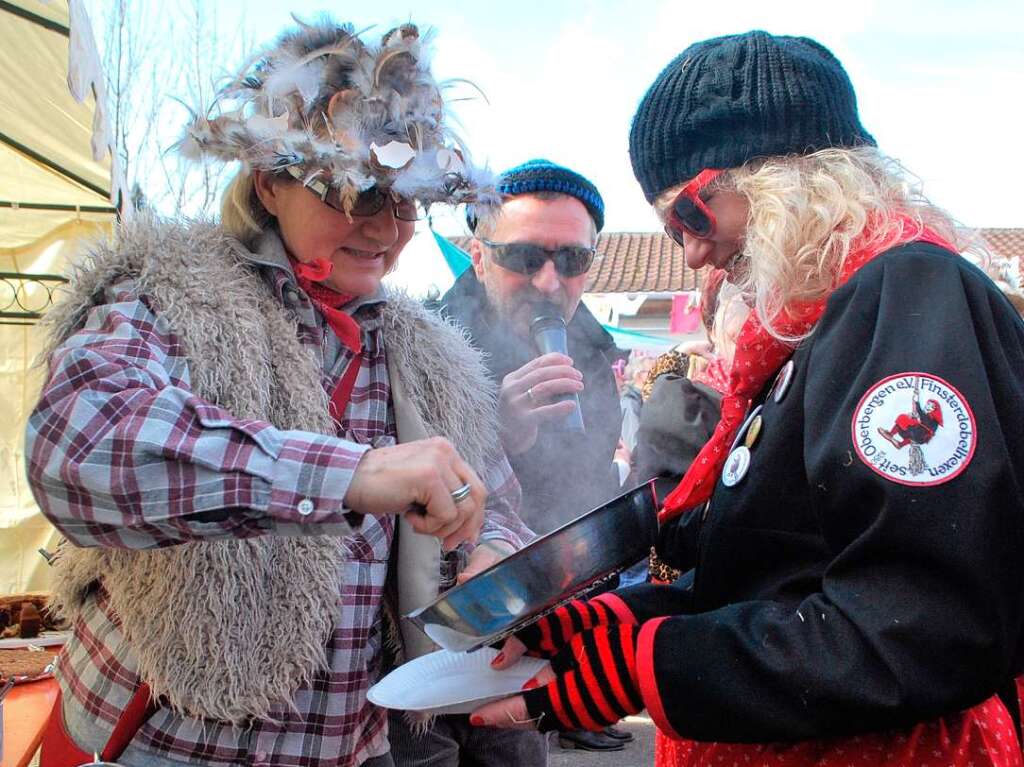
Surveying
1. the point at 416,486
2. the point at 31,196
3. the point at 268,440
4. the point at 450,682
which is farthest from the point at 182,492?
the point at 31,196

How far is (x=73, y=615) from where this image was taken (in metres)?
1.45

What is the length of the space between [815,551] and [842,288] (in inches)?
13.7

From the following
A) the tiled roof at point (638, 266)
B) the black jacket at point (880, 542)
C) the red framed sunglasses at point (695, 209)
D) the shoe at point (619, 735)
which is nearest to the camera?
the black jacket at point (880, 542)

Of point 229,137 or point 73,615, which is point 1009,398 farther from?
point 73,615

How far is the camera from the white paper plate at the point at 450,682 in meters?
1.21

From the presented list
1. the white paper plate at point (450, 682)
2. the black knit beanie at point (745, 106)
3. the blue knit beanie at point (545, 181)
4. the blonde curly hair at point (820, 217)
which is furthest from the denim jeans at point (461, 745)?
the blue knit beanie at point (545, 181)

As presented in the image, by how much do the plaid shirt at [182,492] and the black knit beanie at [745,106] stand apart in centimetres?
71

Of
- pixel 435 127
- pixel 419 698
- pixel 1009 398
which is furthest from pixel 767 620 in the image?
pixel 435 127

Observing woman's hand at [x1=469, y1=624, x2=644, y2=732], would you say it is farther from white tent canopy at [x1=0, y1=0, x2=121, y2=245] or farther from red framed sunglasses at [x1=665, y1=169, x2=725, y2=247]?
white tent canopy at [x1=0, y1=0, x2=121, y2=245]

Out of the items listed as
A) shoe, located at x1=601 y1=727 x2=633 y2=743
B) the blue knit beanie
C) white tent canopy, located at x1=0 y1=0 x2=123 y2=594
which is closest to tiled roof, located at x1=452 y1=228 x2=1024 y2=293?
white tent canopy, located at x1=0 y1=0 x2=123 y2=594

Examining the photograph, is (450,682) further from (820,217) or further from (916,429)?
(820,217)

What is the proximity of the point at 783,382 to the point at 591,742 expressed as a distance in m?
4.11

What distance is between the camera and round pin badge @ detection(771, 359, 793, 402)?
3.90ft

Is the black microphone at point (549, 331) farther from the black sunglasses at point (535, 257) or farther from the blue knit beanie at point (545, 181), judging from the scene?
the blue knit beanie at point (545, 181)
